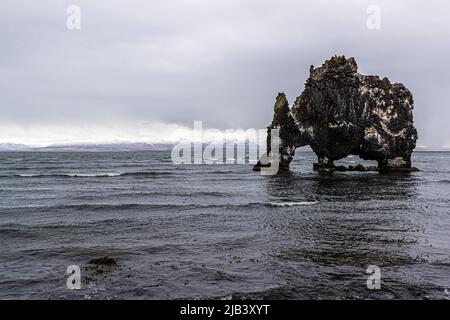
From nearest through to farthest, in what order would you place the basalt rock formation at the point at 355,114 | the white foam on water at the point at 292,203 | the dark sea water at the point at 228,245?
the dark sea water at the point at 228,245
the white foam on water at the point at 292,203
the basalt rock formation at the point at 355,114

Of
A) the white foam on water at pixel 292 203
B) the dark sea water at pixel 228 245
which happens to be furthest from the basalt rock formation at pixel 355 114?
the white foam on water at pixel 292 203

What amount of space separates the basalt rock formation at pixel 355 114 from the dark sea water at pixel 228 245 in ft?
101

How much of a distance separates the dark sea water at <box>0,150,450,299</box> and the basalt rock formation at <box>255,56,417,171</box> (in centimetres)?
3084

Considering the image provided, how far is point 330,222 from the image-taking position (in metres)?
27.0

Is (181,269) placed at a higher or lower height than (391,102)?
lower

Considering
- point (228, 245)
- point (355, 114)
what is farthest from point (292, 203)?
point (355, 114)

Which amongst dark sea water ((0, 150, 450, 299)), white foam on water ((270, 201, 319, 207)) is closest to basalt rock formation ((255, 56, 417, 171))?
dark sea water ((0, 150, 450, 299))

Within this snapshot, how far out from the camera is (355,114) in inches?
2741

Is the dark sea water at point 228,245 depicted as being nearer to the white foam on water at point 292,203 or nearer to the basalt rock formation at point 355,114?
the white foam on water at point 292,203

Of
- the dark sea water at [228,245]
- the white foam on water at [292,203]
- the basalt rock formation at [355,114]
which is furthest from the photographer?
the basalt rock formation at [355,114]

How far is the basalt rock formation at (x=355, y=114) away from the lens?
6906cm
